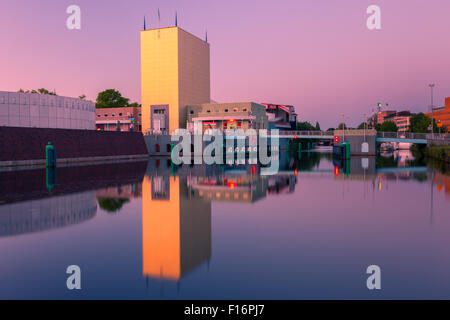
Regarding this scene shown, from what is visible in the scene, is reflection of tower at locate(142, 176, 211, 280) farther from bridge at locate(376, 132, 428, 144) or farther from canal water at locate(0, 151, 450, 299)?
bridge at locate(376, 132, 428, 144)

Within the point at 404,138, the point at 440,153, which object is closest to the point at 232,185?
the point at 440,153

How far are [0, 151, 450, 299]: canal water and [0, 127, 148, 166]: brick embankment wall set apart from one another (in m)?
22.9

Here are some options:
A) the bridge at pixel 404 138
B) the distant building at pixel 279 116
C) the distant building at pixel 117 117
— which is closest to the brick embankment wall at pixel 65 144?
the distant building at pixel 117 117

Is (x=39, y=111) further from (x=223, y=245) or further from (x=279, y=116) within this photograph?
(x=279, y=116)

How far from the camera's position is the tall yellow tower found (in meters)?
78.4

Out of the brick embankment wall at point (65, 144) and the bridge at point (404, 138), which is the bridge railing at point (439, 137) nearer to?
the bridge at point (404, 138)

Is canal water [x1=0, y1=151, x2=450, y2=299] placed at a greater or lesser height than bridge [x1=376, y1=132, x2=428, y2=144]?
lesser

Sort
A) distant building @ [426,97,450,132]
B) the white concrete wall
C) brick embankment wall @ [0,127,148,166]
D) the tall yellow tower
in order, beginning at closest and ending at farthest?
1. brick embankment wall @ [0,127,148,166]
2. the white concrete wall
3. the tall yellow tower
4. distant building @ [426,97,450,132]

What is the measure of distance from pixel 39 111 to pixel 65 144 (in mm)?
6899

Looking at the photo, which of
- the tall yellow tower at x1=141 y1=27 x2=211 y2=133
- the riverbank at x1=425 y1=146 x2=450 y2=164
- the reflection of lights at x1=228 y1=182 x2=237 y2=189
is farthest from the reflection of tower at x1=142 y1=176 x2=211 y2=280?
the tall yellow tower at x1=141 y1=27 x2=211 y2=133

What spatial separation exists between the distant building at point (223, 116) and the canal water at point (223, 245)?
205 feet

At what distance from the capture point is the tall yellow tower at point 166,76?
78.4 m

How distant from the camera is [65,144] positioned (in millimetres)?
43562

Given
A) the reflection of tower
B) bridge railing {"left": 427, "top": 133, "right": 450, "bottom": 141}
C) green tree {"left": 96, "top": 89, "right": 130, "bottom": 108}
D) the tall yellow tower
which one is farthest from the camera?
green tree {"left": 96, "top": 89, "right": 130, "bottom": 108}
